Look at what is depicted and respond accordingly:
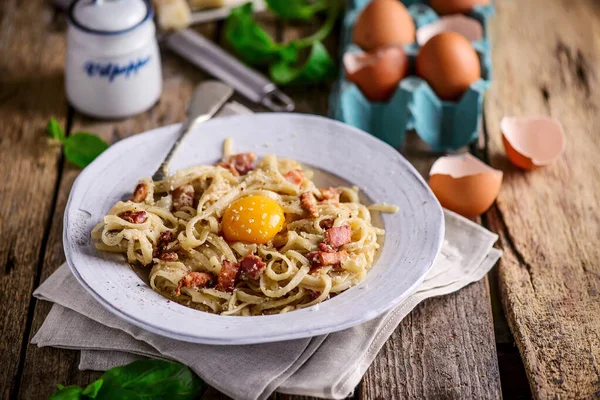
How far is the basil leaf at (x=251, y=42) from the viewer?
529cm

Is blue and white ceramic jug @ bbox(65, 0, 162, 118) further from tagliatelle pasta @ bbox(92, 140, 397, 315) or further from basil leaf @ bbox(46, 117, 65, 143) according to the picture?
tagliatelle pasta @ bbox(92, 140, 397, 315)

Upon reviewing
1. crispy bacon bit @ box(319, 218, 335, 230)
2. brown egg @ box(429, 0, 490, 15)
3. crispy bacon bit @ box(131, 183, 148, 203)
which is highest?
brown egg @ box(429, 0, 490, 15)

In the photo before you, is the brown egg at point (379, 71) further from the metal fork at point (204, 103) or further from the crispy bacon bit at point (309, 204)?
the crispy bacon bit at point (309, 204)

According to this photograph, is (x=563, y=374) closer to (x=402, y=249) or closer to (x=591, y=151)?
(x=402, y=249)

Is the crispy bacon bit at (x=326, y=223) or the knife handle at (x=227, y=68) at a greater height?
the crispy bacon bit at (x=326, y=223)

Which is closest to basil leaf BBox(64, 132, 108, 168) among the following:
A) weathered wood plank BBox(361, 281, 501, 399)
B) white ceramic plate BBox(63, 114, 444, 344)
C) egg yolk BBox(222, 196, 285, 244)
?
white ceramic plate BBox(63, 114, 444, 344)

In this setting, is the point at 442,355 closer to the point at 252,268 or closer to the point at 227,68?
the point at 252,268

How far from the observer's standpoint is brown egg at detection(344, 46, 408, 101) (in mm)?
4691

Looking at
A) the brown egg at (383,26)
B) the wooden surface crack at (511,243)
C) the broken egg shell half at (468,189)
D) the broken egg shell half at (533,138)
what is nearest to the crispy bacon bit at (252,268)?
the broken egg shell half at (468,189)

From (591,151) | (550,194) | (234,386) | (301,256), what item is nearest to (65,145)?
(301,256)

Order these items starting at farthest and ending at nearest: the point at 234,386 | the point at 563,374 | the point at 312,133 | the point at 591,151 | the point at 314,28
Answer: the point at 314,28
the point at 591,151
the point at 312,133
the point at 563,374
the point at 234,386

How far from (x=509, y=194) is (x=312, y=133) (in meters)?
1.25

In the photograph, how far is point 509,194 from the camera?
4484 millimetres

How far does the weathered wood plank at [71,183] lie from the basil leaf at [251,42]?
0.33 metres
